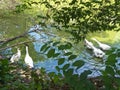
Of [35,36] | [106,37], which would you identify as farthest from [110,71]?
[106,37]

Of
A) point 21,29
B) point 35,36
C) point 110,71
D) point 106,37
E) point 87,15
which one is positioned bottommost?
point 106,37

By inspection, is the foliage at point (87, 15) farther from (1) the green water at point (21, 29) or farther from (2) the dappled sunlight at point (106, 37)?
(2) the dappled sunlight at point (106, 37)

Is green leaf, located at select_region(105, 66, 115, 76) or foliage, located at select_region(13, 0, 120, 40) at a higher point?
green leaf, located at select_region(105, 66, 115, 76)

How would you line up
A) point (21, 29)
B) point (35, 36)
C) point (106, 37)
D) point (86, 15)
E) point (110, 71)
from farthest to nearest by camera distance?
point (106, 37), point (21, 29), point (35, 36), point (86, 15), point (110, 71)

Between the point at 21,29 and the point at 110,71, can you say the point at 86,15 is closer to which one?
the point at 110,71

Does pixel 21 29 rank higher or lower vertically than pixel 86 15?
lower

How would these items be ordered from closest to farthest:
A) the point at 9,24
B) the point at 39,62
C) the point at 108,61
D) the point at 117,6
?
the point at 108,61 → the point at 117,6 → the point at 39,62 → the point at 9,24

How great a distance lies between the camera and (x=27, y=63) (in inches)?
295

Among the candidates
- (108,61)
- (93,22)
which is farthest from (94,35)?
(108,61)

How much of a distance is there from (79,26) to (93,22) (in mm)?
273

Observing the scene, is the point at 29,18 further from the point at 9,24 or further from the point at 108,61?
the point at 108,61

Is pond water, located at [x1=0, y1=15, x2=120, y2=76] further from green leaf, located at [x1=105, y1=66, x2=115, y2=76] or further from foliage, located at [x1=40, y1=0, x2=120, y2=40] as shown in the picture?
green leaf, located at [x1=105, y1=66, x2=115, y2=76]

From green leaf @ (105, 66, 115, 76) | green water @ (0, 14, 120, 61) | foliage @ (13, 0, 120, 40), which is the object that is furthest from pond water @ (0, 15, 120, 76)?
green leaf @ (105, 66, 115, 76)

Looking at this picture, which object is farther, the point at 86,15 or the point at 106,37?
the point at 106,37
